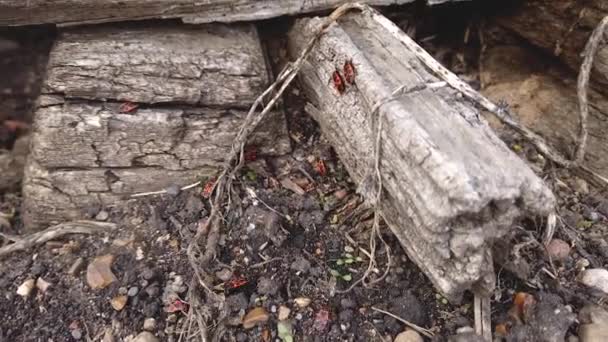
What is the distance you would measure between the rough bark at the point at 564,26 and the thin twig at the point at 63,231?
186 centimetres

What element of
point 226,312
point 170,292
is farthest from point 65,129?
point 226,312

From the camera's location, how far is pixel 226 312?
182cm

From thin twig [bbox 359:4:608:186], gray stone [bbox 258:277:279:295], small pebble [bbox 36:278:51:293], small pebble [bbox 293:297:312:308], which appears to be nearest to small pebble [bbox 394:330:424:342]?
small pebble [bbox 293:297:312:308]

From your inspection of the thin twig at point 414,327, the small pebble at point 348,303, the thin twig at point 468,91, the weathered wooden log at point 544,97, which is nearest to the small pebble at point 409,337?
the thin twig at point 414,327

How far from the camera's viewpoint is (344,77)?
1938 millimetres

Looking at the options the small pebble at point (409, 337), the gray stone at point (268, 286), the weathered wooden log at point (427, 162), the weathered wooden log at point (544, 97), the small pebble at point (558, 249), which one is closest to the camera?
the weathered wooden log at point (427, 162)

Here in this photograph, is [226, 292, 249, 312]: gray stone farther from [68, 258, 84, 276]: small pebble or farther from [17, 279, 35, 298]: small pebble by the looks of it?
[17, 279, 35, 298]: small pebble

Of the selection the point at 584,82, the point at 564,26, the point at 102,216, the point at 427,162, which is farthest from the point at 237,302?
the point at 564,26

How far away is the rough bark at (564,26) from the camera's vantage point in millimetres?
2152

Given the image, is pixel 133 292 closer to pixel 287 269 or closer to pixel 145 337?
pixel 145 337

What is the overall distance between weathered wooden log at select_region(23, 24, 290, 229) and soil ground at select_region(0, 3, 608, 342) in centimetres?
12

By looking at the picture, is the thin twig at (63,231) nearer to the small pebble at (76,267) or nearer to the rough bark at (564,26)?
the small pebble at (76,267)

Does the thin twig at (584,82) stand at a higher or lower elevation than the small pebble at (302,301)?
higher

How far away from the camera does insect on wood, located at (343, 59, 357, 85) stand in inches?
74.2
